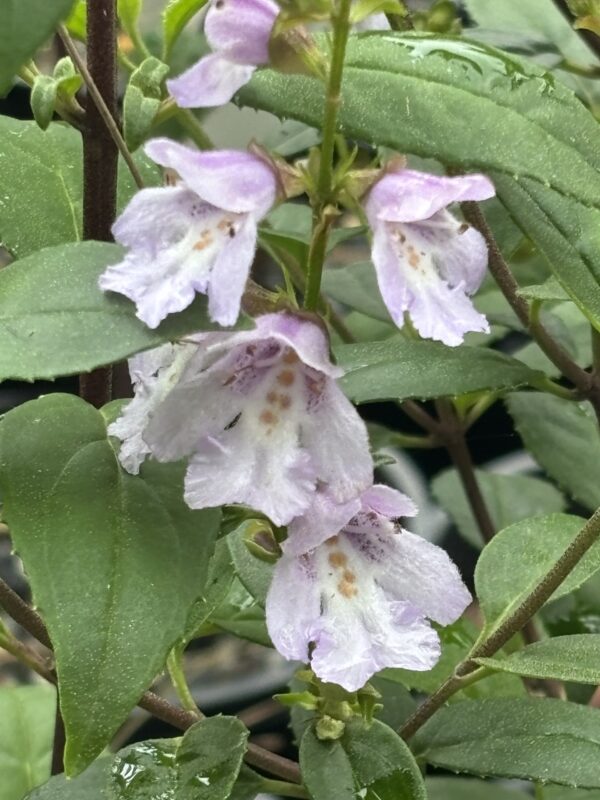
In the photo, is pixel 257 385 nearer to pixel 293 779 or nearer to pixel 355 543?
pixel 355 543

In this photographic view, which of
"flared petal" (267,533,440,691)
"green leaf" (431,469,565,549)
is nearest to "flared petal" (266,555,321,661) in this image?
"flared petal" (267,533,440,691)

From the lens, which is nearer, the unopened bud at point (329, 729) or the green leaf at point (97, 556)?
the green leaf at point (97, 556)

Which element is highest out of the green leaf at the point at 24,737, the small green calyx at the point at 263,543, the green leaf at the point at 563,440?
the small green calyx at the point at 263,543

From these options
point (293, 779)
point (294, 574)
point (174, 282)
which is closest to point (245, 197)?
point (174, 282)

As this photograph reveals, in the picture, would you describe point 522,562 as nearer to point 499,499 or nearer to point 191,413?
point 191,413

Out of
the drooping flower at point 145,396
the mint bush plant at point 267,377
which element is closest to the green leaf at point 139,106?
the mint bush plant at point 267,377

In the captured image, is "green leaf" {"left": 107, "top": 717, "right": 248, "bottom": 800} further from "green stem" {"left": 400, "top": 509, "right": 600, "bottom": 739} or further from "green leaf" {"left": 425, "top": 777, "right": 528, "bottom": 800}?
"green leaf" {"left": 425, "top": 777, "right": 528, "bottom": 800}

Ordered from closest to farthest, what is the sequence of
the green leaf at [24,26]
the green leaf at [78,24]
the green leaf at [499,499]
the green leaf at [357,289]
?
1. the green leaf at [24,26]
2. the green leaf at [78,24]
3. the green leaf at [357,289]
4. the green leaf at [499,499]

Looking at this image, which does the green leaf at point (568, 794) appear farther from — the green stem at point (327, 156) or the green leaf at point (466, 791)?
the green stem at point (327, 156)
